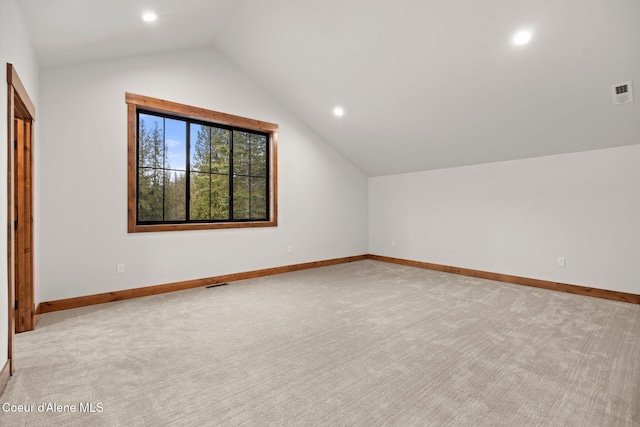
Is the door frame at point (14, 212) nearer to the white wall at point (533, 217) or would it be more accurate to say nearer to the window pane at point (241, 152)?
the window pane at point (241, 152)

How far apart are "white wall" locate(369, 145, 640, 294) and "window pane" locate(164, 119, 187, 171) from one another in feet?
12.6

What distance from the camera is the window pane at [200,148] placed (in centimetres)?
454

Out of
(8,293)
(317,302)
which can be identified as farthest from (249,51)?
(8,293)

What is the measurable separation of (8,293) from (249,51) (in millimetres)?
3821

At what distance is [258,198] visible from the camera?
5.23 m

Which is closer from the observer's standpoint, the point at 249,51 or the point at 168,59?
the point at 168,59

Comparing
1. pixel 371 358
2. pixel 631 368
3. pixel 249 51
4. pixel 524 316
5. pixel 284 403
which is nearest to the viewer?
pixel 284 403

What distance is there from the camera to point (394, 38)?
3473 millimetres

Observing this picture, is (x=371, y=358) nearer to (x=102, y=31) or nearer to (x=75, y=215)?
(x=75, y=215)

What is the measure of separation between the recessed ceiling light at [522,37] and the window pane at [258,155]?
3609 mm

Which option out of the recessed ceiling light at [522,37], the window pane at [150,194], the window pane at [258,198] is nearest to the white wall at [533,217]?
the recessed ceiling light at [522,37]

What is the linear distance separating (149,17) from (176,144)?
1.60 meters

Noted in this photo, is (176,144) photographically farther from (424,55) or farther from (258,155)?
(424,55)

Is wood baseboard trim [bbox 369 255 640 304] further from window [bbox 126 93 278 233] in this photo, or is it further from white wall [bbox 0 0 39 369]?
white wall [bbox 0 0 39 369]
